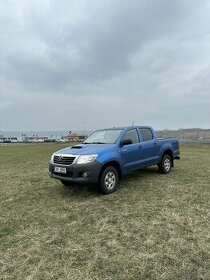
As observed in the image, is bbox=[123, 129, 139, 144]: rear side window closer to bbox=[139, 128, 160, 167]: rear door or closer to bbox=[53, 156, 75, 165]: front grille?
bbox=[139, 128, 160, 167]: rear door

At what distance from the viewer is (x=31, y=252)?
3.66m

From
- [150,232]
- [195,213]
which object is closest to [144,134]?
[195,213]

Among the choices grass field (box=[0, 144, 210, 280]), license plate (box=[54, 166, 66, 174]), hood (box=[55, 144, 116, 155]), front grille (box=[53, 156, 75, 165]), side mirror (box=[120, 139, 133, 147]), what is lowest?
grass field (box=[0, 144, 210, 280])

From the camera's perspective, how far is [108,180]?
21.1 feet

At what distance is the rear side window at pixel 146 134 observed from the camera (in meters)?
8.06

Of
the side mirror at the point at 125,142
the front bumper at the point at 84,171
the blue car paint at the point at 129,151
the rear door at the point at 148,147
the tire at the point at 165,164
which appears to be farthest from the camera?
the tire at the point at 165,164

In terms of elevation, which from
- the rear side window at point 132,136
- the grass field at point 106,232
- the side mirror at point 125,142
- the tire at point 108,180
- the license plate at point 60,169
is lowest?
the grass field at point 106,232

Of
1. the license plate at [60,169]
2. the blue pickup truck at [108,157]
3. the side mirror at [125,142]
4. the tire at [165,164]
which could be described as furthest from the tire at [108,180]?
the tire at [165,164]

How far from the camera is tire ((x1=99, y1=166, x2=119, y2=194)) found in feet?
20.4

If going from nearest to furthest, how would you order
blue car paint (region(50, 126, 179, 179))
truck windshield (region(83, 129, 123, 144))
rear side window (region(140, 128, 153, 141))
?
1. blue car paint (region(50, 126, 179, 179))
2. truck windshield (region(83, 129, 123, 144))
3. rear side window (region(140, 128, 153, 141))

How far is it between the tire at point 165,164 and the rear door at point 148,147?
0.48 m

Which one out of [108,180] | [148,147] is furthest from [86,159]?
[148,147]

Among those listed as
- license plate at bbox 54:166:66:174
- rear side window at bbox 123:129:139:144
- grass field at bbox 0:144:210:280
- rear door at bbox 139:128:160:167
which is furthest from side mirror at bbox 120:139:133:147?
license plate at bbox 54:166:66:174

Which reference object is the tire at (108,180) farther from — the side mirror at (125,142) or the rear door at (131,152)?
the side mirror at (125,142)
